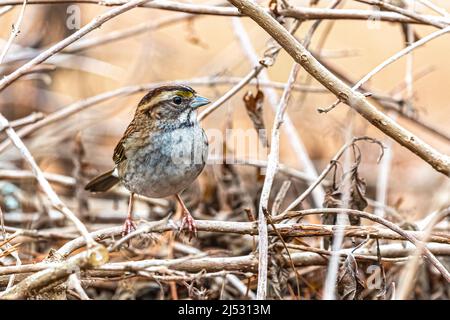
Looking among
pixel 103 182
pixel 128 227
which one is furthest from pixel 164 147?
pixel 103 182

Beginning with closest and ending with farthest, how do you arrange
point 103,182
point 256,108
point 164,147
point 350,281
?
point 350,281 < point 256,108 < point 164,147 < point 103,182

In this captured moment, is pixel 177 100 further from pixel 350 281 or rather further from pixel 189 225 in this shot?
pixel 350 281

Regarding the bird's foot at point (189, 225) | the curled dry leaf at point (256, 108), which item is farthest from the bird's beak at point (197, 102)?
the bird's foot at point (189, 225)

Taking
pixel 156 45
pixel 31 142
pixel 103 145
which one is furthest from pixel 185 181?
pixel 156 45

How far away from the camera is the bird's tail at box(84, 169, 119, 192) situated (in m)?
4.52

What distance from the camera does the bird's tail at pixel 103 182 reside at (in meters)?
4.52

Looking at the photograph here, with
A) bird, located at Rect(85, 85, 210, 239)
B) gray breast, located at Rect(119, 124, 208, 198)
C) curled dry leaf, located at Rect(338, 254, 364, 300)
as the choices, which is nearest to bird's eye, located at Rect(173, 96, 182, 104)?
bird, located at Rect(85, 85, 210, 239)

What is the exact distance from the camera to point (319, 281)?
4.13 metres

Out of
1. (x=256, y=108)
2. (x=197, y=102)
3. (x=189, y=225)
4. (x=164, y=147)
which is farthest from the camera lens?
(x=197, y=102)

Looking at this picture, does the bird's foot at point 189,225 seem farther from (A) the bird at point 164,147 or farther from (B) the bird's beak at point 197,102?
(B) the bird's beak at point 197,102

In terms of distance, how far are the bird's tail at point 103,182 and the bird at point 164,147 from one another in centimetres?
24

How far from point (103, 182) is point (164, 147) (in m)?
0.75

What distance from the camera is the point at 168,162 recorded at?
393 cm

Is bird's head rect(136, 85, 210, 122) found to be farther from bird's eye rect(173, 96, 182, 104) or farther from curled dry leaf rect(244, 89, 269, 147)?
curled dry leaf rect(244, 89, 269, 147)
